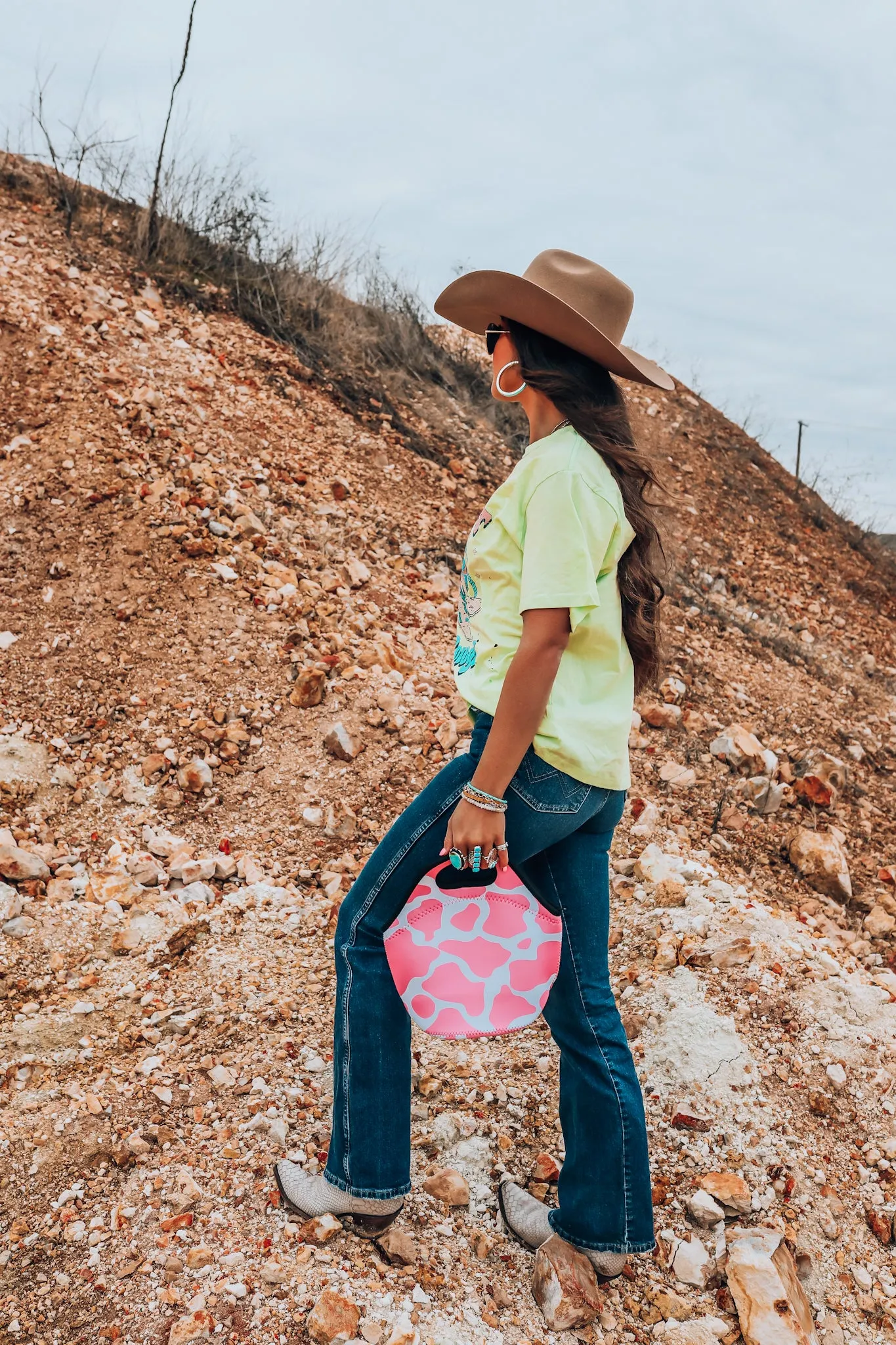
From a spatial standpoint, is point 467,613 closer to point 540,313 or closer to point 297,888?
point 540,313

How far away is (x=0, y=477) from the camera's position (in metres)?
4.05

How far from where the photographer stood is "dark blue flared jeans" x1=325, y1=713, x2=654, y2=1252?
5.22ft

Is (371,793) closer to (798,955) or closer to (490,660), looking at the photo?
(798,955)

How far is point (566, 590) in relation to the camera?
142 centimetres

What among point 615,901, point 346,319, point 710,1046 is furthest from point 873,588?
point 710,1046

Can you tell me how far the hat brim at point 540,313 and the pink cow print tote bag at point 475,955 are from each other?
3.00ft

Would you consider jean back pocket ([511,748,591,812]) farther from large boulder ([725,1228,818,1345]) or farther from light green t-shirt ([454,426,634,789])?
large boulder ([725,1228,818,1345])

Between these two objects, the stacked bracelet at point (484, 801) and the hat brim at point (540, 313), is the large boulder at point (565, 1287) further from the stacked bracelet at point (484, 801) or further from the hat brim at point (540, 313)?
the hat brim at point (540, 313)

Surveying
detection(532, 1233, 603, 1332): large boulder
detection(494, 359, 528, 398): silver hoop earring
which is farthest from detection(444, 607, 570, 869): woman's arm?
detection(532, 1233, 603, 1332): large boulder

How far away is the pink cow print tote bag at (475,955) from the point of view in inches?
61.3

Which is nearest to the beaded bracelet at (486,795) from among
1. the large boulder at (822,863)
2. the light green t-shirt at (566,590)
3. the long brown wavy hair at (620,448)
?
the light green t-shirt at (566,590)

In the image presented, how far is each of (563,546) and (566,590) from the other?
0.23ft

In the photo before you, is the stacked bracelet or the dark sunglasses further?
the dark sunglasses

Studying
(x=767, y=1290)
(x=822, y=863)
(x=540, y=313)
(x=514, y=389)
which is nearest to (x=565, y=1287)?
(x=767, y=1290)
